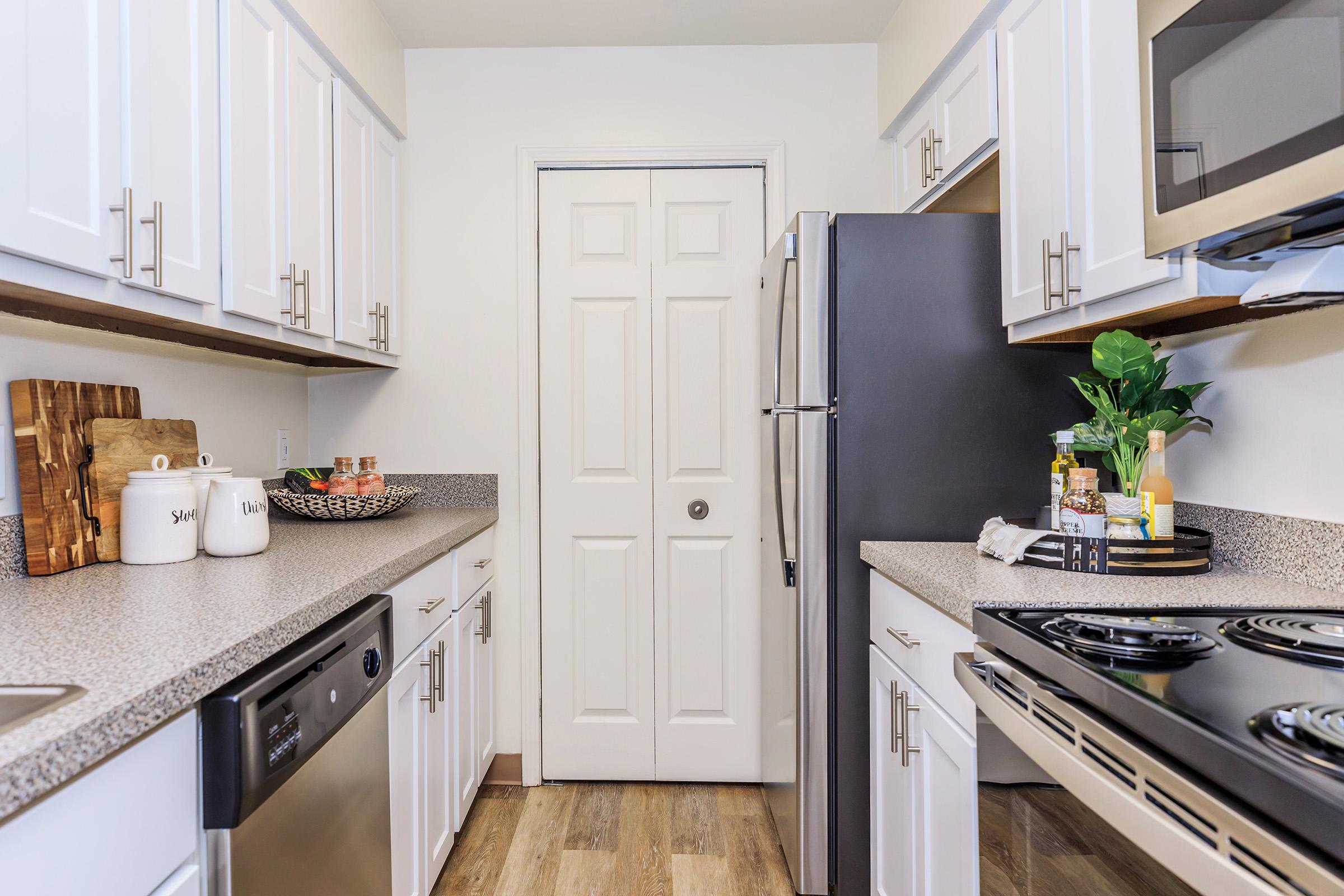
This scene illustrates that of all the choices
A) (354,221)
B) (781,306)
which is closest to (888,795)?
(781,306)

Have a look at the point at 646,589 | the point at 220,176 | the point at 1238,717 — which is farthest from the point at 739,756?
the point at 220,176

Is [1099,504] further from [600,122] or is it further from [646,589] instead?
[600,122]

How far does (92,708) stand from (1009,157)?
6.08 feet

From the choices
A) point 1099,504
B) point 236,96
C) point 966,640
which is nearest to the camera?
point 966,640

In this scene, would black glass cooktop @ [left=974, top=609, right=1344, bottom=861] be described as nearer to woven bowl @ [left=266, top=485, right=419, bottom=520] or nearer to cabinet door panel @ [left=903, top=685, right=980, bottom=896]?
cabinet door panel @ [left=903, top=685, right=980, bottom=896]

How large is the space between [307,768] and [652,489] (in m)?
1.58

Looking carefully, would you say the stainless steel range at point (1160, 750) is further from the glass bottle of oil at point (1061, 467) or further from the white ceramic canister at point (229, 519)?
the white ceramic canister at point (229, 519)

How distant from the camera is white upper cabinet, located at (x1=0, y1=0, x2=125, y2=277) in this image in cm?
99

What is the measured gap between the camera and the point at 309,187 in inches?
72.3

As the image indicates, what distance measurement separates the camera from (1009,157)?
1.66 m

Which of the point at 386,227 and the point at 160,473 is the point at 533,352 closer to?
the point at 386,227

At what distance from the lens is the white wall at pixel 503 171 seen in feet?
8.30

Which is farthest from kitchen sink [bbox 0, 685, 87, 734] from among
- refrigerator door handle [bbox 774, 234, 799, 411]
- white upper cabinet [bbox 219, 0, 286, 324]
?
refrigerator door handle [bbox 774, 234, 799, 411]

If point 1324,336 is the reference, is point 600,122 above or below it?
above
